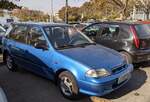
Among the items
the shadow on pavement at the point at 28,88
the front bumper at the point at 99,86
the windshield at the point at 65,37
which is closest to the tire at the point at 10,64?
the shadow on pavement at the point at 28,88

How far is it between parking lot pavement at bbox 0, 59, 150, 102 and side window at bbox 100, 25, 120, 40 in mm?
1425

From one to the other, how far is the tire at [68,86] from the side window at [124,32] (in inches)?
124

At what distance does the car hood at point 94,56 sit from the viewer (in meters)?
5.39

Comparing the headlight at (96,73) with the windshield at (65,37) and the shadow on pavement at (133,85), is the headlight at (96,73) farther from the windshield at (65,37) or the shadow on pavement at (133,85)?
the windshield at (65,37)

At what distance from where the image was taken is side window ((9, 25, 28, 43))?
23.9ft

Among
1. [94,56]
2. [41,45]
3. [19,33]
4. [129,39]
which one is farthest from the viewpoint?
[129,39]

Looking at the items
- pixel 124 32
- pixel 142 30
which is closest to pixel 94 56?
pixel 124 32

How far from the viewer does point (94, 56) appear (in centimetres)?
573

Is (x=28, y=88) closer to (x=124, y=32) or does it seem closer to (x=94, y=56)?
(x=94, y=56)

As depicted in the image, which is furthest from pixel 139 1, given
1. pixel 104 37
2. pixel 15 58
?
pixel 15 58

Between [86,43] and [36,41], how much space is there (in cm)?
126

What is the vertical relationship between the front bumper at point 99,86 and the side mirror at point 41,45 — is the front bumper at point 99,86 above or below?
below

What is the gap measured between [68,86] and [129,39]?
3201mm

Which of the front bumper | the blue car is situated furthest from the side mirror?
the front bumper
